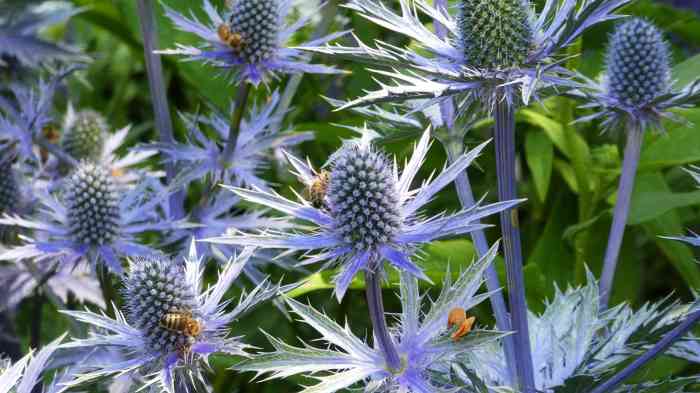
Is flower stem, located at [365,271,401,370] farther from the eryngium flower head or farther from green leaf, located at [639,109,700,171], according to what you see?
the eryngium flower head

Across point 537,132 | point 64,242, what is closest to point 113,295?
point 64,242

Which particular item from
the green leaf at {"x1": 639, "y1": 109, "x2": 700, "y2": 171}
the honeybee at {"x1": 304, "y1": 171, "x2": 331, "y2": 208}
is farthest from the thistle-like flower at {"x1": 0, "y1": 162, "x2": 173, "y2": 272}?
the green leaf at {"x1": 639, "y1": 109, "x2": 700, "y2": 171}

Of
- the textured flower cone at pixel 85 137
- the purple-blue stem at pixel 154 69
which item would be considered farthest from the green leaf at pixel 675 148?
the textured flower cone at pixel 85 137

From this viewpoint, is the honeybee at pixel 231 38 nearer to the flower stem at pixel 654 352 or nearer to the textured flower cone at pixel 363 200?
the textured flower cone at pixel 363 200

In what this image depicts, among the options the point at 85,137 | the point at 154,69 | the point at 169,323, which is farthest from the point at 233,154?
the point at 169,323

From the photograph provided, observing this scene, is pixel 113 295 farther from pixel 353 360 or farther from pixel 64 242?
pixel 353 360
